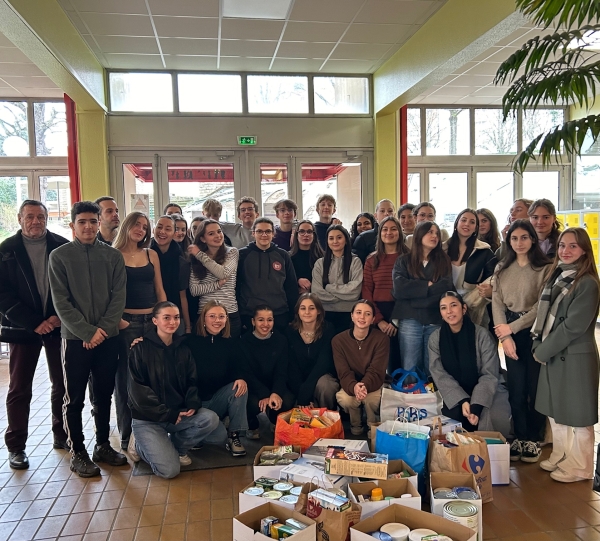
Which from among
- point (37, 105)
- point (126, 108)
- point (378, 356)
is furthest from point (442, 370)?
point (37, 105)

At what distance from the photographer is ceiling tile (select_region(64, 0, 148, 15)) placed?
5027 millimetres

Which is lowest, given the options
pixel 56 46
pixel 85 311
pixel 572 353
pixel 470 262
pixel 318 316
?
pixel 572 353

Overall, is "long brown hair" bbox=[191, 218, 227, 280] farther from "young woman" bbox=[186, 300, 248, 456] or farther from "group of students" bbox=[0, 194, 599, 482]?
"young woman" bbox=[186, 300, 248, 456]

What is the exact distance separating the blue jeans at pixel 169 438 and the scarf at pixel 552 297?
82.5 inches

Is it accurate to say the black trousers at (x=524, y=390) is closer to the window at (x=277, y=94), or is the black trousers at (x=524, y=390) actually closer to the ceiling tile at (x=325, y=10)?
the ceiling tile at (x=325, y=10)

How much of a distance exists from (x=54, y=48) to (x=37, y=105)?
3122 millimetres

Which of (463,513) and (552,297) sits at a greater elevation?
(552,297)

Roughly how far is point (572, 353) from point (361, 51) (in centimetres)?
511

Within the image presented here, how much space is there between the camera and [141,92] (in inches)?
284

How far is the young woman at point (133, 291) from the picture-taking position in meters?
3.43

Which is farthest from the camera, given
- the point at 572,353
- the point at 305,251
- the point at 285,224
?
the point at 285,224

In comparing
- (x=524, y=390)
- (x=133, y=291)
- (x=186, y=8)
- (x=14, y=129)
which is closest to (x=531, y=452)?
(x=524, y=390)

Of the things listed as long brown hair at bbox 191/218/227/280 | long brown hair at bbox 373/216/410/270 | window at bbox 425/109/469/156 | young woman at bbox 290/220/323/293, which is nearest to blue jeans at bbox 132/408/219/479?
long brown hair at bbox 191/218/227/280

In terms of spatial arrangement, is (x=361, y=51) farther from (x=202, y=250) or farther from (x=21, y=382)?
(x=21, y=382)
